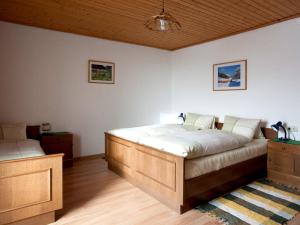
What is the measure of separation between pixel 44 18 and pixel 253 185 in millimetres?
4068

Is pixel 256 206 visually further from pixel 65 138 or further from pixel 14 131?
pixel 14 131

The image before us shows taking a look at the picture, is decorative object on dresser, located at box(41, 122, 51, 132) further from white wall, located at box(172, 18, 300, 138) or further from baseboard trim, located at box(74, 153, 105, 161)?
white wall, located at box(172, 18, 300, 138)

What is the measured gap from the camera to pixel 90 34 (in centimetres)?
427

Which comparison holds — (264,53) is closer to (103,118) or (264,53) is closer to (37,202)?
(103,118)

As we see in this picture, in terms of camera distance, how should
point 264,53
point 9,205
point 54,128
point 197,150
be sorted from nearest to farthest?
point 9,205 < point 197,150 < point 264,53 < point 54,128

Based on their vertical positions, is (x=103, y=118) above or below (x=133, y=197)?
above

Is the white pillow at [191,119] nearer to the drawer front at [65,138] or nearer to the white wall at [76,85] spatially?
the white wall at [76,85]

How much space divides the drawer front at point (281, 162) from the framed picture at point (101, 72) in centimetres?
333

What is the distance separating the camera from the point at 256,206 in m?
2.44

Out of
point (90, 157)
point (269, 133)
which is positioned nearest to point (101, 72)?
point (90, 157)

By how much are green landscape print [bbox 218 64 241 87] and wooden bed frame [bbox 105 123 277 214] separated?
1.56m

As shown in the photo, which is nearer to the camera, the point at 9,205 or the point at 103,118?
the point at 9,205

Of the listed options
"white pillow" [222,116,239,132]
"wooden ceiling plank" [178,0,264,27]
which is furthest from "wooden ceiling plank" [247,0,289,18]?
"white pillow" [222,116,239,132]

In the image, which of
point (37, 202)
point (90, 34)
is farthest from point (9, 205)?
point (90, 34)
